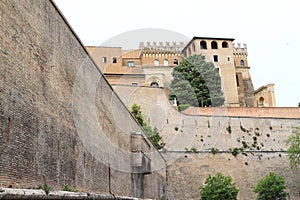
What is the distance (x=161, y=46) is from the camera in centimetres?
4950

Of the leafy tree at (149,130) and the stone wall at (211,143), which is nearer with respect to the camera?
the leafy tree at (149,130)

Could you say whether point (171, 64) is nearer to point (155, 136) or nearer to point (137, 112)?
point (155, 136)

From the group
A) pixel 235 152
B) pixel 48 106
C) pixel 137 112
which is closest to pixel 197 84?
pixel 235 152

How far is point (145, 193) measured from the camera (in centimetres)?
1878

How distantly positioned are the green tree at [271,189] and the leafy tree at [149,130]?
7.63 m

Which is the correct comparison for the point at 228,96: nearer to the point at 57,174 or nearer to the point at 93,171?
the point at 93,171

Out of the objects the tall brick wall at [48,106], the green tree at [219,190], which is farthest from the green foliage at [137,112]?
the tall brick wall at [48,106]

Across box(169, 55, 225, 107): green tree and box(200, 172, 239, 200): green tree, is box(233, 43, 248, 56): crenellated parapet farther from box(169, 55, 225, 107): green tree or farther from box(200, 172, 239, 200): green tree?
box(200, 172, 239, 200): green tree

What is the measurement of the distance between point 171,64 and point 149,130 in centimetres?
1991

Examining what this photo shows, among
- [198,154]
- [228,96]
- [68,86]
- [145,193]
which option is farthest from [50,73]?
[228,96]

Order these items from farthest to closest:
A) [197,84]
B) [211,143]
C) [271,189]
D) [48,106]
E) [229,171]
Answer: [197,84] → [211,143] → [229,171] → [271,189] → [48,106]

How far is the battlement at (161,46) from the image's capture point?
48812 mm

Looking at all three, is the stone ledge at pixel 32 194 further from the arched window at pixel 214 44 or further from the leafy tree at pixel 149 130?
the arched window at pixel 214 44

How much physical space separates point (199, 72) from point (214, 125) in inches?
395
